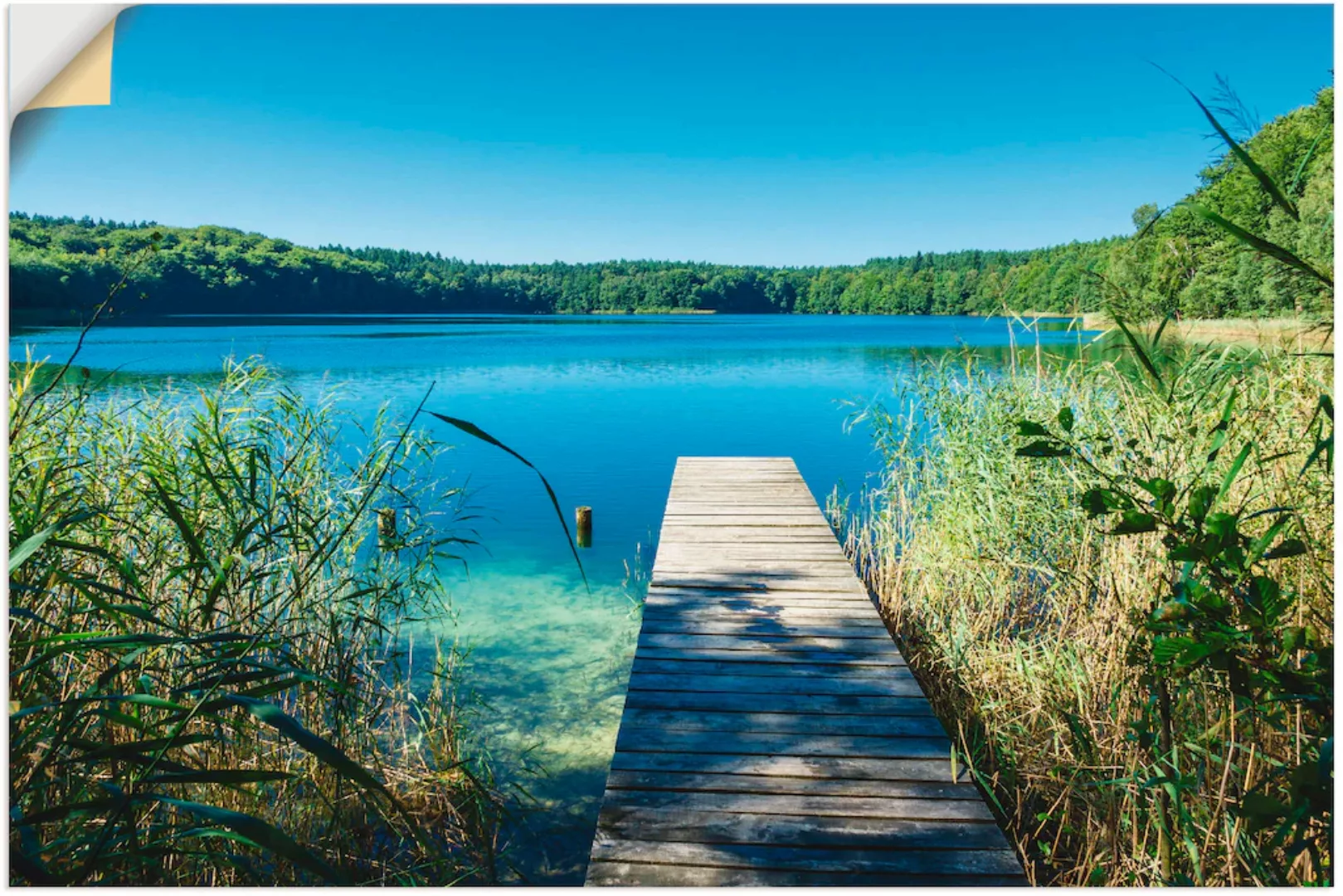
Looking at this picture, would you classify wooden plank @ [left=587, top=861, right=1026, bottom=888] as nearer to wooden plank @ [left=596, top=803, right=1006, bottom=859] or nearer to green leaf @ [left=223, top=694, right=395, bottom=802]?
wooden plank @ [left=596, top=803, right=1006, bottom=859]

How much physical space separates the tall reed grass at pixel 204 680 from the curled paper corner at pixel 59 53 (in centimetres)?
61

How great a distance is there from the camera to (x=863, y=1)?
159cm

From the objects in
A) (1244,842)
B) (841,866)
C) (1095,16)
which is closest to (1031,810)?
(1244,842)

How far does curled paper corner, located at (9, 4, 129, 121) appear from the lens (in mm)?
1359

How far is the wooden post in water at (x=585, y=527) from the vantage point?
22.0 ft

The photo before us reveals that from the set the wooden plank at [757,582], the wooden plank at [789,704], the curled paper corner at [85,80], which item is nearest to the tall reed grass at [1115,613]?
the wooden plank at [789,704]

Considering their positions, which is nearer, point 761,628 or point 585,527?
point 761,628

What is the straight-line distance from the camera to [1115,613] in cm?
258

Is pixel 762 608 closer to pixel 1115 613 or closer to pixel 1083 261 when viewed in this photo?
pixel 1115 613

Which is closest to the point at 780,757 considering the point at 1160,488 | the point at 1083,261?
the point at 1160,488

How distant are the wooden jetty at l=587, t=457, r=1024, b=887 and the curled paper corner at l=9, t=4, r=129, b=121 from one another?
1946 mm

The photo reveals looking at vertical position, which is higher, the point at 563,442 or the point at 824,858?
the point at 824,858

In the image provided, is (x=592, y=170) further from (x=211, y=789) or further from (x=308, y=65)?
(x=211, y=789)

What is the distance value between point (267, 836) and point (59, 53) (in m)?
1.48
